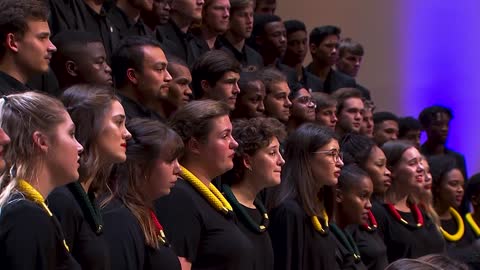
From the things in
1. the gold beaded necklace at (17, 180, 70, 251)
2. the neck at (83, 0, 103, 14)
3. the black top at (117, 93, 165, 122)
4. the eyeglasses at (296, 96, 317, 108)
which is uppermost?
the gold beaded necklace at (17, 180, 70, 251)

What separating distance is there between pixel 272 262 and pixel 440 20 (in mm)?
4868

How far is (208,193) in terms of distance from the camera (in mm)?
3686

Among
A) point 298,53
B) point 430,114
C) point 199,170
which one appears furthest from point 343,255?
point 430,114

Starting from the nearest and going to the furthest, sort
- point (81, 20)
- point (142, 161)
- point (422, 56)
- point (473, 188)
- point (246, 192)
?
point (142, 161), point (246, 192), point (81, 20), point (473, 188), point (422, 56)

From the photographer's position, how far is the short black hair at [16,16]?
3648mm

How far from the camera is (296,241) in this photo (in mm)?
4195

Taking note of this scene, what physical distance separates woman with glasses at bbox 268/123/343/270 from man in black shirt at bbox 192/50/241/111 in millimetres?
366

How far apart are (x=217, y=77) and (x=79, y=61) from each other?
0.78 meters

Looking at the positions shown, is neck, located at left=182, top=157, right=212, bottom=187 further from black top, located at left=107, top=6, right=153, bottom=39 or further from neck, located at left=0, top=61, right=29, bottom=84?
black top, located at left=107, top=6, right=153, bottom=39

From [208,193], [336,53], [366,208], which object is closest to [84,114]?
[208,193]

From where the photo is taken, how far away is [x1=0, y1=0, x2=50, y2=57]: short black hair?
3648 mm

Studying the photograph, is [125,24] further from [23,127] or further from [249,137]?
[23,127]

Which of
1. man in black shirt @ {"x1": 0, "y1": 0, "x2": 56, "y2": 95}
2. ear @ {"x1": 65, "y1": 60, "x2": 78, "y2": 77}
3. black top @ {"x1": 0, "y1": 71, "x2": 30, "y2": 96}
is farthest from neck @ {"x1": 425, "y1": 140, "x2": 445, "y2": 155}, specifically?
black top @ {"x1": 0, "y1": 71, "x2": 30, "y2": 96}

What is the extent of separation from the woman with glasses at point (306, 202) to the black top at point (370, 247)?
346 mm
